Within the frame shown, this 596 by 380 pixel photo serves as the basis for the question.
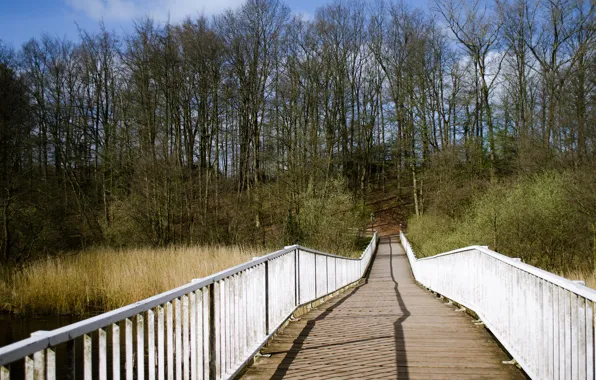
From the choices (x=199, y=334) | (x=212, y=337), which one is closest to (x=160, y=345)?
(x=199, y=334)

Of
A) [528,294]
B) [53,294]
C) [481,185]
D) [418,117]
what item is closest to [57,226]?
[53,294]

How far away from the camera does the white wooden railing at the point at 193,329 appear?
6.71ft

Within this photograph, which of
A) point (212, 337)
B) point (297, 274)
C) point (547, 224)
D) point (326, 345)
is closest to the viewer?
point (212, 337)

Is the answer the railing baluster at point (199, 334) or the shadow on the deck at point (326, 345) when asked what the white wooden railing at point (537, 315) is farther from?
the railing baluster at point (199, 334)

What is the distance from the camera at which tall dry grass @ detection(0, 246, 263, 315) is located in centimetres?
1292

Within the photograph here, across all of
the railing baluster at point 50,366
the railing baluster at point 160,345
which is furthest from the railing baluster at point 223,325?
the railing baluster at point 50,366

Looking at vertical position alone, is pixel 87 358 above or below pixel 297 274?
above

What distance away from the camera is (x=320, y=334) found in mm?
6055

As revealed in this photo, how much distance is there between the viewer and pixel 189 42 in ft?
99.2

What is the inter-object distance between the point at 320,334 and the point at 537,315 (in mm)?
2781

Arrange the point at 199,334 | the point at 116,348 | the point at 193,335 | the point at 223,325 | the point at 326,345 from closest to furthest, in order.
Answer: the point at 116,348
the point at 193,335
the point at 199,334
the point at 223,325
the point at 326,345

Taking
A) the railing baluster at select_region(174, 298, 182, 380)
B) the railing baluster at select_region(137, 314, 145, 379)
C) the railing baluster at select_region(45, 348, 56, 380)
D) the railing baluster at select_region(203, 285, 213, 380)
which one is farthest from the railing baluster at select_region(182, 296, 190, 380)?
the railing baluster at select_region(45, 348, 56, 380)

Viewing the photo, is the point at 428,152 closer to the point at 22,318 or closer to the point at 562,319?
the point at 22,318

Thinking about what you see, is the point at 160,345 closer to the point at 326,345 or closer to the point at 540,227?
the point at 326,345
